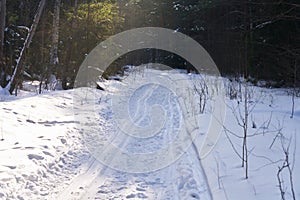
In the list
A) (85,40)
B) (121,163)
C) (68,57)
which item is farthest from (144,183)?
(85,40)

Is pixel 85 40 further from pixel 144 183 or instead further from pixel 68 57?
pixel 144 183

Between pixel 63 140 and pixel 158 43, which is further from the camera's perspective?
pixel 158 43

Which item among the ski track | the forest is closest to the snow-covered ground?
the ski track

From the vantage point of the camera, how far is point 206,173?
4.09m

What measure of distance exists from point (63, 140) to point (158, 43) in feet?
105

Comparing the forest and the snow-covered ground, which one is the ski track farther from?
the forest

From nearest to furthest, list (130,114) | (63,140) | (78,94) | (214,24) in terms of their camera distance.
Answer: (63,140), (130,114), (78,94), (214,24)

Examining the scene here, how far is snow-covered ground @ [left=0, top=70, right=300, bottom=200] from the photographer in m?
3.53

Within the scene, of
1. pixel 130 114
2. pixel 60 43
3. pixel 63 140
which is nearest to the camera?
pixel 63 140

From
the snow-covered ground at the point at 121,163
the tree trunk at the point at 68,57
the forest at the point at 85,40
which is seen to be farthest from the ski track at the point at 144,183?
the tree trunk at the point at 68,57

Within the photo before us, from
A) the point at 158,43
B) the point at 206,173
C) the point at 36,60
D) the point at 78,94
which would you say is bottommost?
the point at 206,173

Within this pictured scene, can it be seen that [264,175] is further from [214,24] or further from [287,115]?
[214,24]

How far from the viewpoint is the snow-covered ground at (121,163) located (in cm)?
353

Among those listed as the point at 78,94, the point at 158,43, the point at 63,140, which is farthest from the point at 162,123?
the point at 158,43
